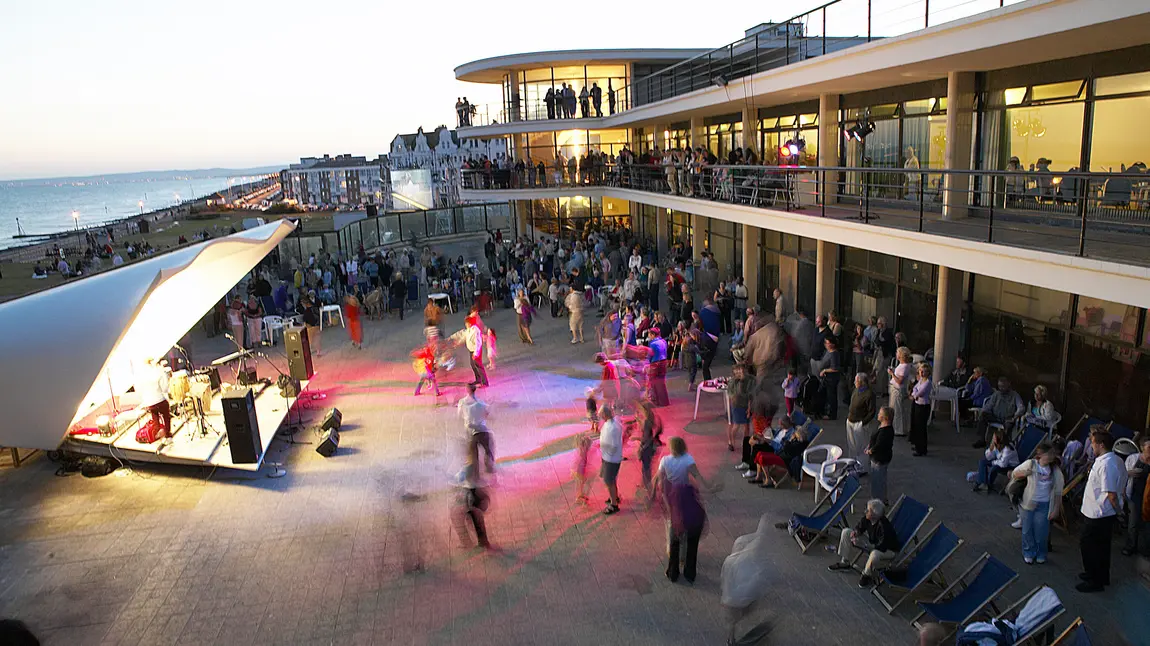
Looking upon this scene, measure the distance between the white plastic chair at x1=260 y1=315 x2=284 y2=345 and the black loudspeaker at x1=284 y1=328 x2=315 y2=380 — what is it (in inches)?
206

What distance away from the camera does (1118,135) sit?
9.16m

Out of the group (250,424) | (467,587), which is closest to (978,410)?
(467,587)

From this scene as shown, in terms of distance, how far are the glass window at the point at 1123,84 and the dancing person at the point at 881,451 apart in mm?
4894

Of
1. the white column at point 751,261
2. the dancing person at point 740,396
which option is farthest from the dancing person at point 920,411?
the white column at point 751,261

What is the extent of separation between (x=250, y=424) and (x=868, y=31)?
37.0 feet

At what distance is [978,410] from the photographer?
10.3 metres

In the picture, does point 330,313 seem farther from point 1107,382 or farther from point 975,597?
point 975,597

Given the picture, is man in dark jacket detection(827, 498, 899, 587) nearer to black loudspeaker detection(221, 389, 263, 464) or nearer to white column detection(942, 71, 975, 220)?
white column detection(942, 71, 975, 220)

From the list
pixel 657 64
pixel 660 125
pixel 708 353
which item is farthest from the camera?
pixel 657 64

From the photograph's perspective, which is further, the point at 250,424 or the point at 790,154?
the point at 790,154

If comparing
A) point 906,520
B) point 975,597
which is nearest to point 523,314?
point 906,520

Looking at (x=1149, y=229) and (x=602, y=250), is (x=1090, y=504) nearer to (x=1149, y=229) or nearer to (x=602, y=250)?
(x=1149, y=229)

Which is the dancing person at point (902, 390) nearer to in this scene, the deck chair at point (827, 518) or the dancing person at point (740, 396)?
the dancing person at point (740, 396)

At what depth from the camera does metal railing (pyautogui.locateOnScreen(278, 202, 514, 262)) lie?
2923cm
